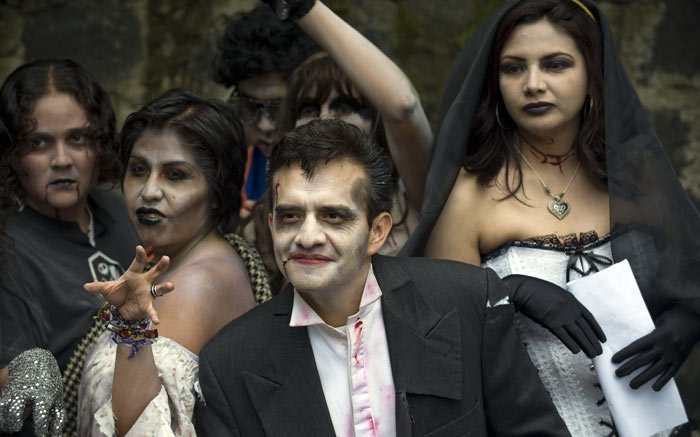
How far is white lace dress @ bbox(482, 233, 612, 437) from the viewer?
288cm

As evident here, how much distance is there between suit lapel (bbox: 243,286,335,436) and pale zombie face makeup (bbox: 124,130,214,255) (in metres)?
0.60

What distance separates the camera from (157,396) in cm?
252

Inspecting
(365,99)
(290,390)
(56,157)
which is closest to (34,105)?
(56,157)

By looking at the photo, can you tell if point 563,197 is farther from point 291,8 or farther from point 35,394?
point 35,394

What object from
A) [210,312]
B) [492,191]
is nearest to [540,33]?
[492,191]

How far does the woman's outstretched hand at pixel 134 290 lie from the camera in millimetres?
2357

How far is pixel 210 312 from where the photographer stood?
2.83 metres

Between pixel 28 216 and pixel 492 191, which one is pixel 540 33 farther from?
pixel 28 216

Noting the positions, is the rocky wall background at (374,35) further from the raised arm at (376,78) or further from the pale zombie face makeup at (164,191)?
the pale zombie face makeup at (164,191)

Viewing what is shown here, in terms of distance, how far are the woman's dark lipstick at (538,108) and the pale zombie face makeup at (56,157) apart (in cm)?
162

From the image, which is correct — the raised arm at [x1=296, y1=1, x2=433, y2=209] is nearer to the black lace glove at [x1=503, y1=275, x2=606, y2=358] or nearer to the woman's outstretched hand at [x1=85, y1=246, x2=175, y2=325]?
the black lace glove at [x1=503, y1=275, x2=606, y2=358]

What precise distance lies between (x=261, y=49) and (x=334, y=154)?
5.67 feet

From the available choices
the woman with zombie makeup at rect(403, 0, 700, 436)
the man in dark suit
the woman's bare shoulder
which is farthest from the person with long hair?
the man in dark suit

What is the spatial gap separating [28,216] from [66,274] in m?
0.28
